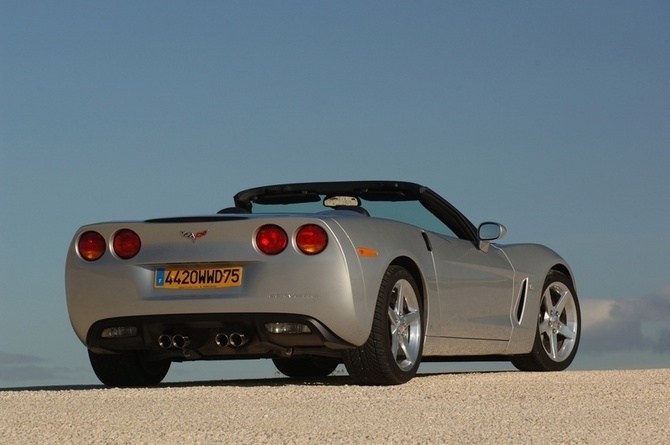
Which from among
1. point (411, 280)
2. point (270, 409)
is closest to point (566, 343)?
point (411, 280)

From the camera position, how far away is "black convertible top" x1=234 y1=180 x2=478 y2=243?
9750 mm

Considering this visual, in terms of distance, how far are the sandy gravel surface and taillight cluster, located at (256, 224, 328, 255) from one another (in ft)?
2.93

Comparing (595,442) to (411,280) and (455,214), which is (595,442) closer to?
(411,280)

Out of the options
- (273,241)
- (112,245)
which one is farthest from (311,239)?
(112,245)

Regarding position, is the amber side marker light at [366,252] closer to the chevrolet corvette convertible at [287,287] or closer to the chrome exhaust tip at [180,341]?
the chevrolet corvette convertible at [287,287]

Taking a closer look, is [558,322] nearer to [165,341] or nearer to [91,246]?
[165,341]

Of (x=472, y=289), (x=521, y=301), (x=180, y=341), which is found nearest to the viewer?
(x=180, y=341)

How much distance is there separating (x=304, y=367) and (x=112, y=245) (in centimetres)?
336

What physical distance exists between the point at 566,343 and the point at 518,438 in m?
5.83

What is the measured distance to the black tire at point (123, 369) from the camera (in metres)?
9.15

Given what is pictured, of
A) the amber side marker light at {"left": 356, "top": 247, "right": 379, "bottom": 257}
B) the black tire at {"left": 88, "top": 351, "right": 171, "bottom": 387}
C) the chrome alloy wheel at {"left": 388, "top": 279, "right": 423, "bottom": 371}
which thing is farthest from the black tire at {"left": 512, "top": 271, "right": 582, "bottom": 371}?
the black tire at {"left": 88, "top": 351, "right": 171, "bottom": 387}

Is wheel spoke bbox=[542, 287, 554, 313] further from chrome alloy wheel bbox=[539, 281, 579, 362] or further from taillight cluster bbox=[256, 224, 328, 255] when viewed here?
taillight cluster bbox=[256, 224, 328, 255]

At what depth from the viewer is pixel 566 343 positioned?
38.0 feet

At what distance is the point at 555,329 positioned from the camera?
11.4m
